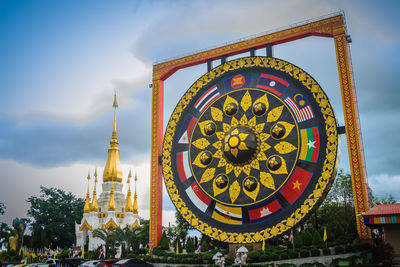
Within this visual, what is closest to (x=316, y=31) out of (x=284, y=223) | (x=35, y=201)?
(x=284, y=223)

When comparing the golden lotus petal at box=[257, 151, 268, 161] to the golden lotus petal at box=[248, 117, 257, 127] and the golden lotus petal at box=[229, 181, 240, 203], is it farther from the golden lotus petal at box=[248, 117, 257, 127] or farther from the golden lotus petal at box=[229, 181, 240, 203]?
the golden lotus petal at box=[229, 181, 240, 203]

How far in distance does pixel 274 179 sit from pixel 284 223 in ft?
7.49

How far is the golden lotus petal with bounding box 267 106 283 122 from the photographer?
20.8 meters

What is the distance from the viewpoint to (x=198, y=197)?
22469 millimetres

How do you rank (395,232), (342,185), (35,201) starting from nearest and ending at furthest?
1. (395,232)
2. (342,185)
3. (35,201)

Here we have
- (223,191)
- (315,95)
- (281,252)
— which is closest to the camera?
(281,252)

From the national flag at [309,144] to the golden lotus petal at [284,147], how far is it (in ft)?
1.85

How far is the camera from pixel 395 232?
1554 cm

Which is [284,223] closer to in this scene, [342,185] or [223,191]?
[223,191]

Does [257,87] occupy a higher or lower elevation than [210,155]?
higher

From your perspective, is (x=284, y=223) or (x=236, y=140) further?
(x=236, y=140)

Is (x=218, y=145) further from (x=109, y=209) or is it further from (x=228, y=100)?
(x=109, y=209)

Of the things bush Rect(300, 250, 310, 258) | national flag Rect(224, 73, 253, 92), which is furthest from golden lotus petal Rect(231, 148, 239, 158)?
bush Rect(300, 250, 310, 258)

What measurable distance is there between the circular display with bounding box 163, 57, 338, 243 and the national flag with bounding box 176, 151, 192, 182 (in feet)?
0.20
